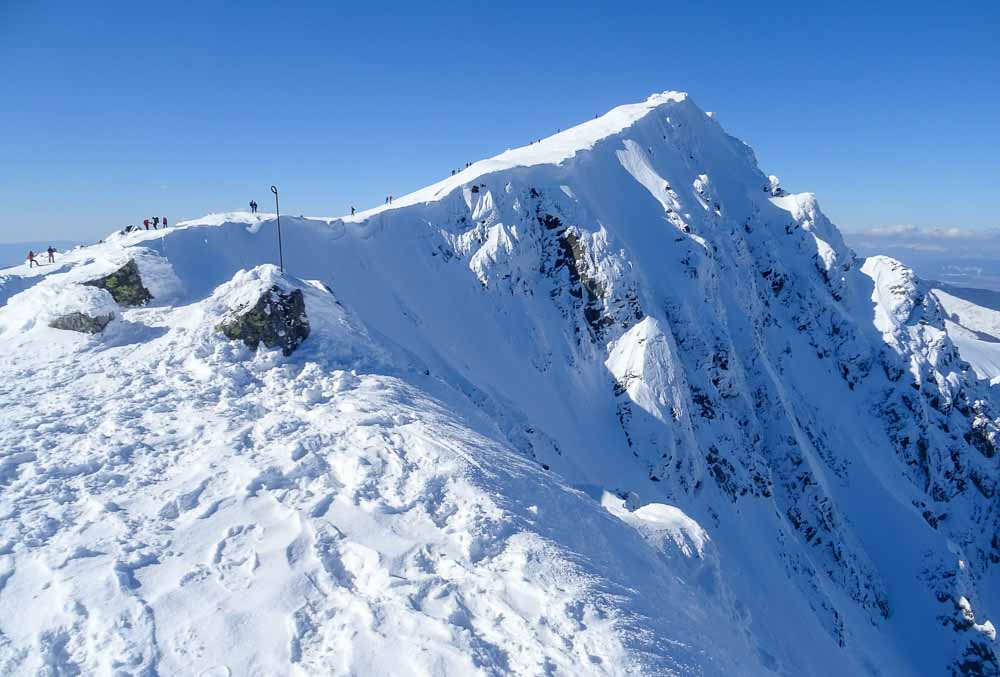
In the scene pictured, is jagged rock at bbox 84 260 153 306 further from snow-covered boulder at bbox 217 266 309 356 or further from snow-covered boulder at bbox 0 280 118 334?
snow-covered boulder at bbox 217 266 309 356

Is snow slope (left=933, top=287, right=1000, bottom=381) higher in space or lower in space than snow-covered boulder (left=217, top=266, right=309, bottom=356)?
lower

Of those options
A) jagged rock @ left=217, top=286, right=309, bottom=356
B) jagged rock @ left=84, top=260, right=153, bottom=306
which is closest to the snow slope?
jagged rock @ left=217, top=286, right=309, bottom=356

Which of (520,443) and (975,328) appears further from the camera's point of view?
(975,328)

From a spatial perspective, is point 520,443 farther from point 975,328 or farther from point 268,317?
point 975,328

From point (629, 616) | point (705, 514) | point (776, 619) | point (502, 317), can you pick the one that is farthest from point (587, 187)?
point (629, 616)

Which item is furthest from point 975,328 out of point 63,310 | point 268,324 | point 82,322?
point 63,310

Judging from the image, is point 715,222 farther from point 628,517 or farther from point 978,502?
point 628,517

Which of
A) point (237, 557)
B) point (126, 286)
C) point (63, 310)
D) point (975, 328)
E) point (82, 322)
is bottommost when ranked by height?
point (975, 328)
